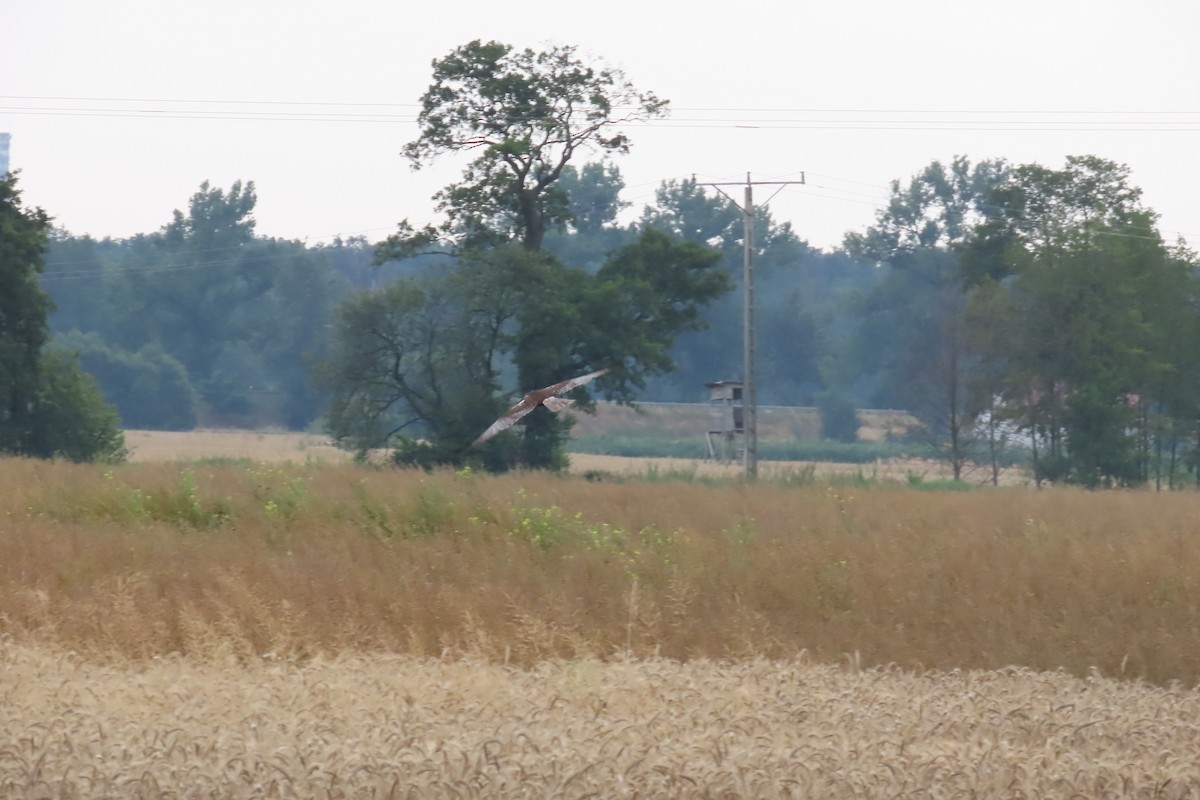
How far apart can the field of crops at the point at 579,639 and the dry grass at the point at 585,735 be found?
19mm

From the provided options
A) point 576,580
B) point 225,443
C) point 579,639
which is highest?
point 225,443

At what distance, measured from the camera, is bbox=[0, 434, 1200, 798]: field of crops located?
4.79 m

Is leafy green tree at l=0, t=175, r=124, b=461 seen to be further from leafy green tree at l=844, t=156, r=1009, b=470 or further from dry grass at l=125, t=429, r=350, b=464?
leafy green tree at l=844, t=156, r=1009, b=470

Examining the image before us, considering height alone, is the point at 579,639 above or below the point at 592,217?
below

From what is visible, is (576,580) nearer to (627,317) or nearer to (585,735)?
(585,735)

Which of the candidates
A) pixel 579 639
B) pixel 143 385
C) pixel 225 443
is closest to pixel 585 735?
pixel 579 639

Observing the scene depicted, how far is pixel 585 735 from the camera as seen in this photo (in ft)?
17.0

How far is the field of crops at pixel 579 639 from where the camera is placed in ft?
15.7

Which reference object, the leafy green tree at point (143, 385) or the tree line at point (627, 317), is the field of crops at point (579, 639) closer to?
the tree line at point (627, 317)

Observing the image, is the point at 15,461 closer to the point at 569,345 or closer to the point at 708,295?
the point at 569,345

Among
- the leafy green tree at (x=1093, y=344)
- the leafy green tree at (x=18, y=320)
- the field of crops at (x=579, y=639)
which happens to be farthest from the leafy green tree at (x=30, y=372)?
the leafy green tree at (x=1093, y=344)

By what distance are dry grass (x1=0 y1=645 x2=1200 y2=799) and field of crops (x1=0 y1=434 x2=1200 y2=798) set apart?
19mm

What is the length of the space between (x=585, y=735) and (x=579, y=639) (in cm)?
442

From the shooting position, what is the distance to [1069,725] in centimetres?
554
